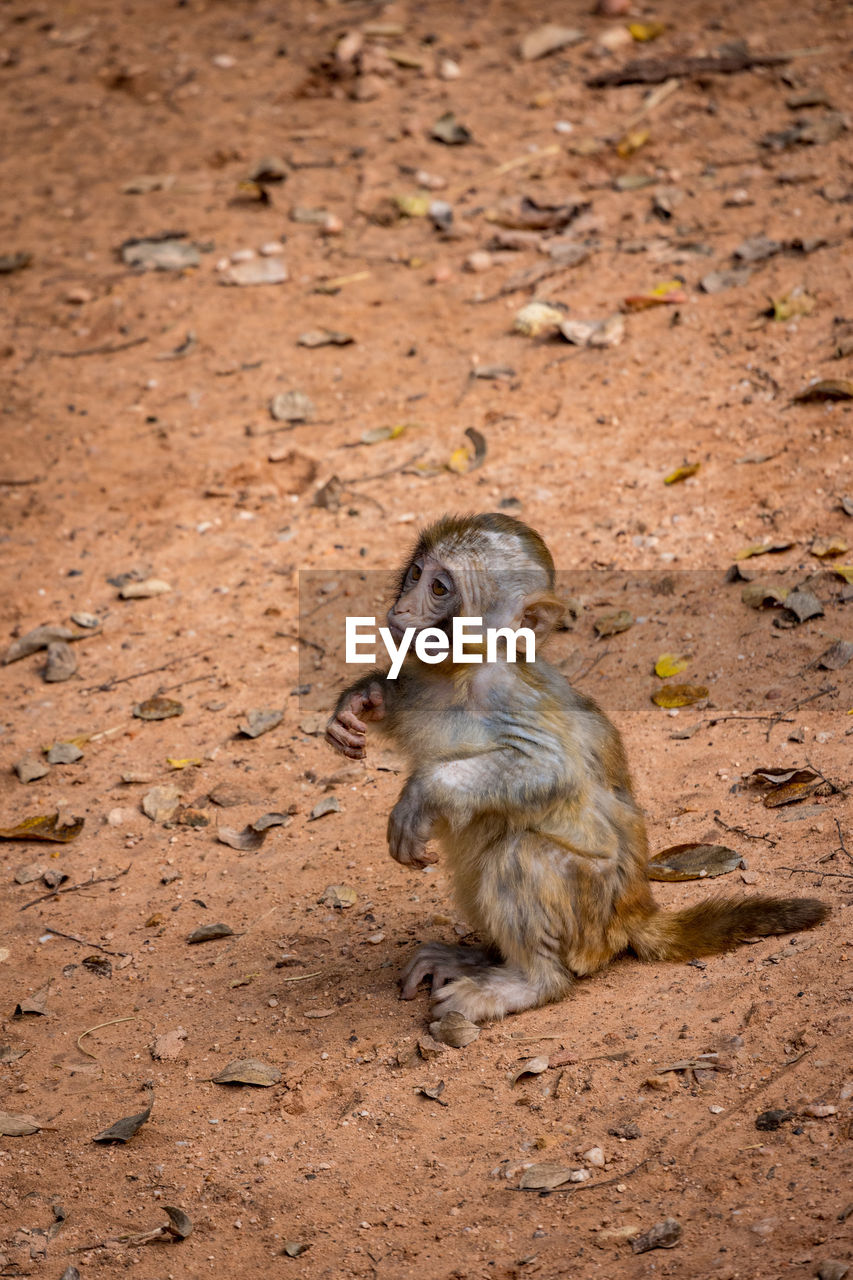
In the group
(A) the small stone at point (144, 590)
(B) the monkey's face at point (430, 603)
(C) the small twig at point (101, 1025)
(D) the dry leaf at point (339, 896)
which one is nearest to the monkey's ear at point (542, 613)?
(B) the monkey's face at point (430, 603)

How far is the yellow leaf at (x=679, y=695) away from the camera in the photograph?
538 centimetres

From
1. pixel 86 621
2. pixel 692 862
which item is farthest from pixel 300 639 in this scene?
pixel 692 862

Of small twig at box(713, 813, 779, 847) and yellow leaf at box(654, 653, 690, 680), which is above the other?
small twig at box(713, 813, 779, 847)

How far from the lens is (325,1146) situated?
3.58 meters

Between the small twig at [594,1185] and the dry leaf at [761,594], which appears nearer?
the small twig at [594,1185]

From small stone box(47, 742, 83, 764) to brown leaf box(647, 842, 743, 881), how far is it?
267 centimetres

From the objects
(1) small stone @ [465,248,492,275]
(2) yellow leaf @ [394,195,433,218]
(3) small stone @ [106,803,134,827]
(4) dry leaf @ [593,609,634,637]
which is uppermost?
(2) yellow leaf @ [394,195,433,218]

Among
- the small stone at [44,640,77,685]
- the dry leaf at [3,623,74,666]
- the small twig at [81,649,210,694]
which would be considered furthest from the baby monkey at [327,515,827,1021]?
the dry leaf at [3,623,74,666]

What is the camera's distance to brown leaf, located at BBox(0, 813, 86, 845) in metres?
5.29

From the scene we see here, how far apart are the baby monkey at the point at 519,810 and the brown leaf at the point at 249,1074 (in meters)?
0.51

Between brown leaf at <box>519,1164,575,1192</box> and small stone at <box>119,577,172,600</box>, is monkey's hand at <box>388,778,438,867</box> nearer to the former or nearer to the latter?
brown leaf at <box>519,1164,575,1192</box>

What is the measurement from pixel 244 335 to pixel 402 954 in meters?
5.12

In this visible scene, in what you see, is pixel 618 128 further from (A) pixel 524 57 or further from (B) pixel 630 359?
(B) pixel 630 359

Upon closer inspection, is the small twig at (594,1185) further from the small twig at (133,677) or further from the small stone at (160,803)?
the small twig at (133,677)
